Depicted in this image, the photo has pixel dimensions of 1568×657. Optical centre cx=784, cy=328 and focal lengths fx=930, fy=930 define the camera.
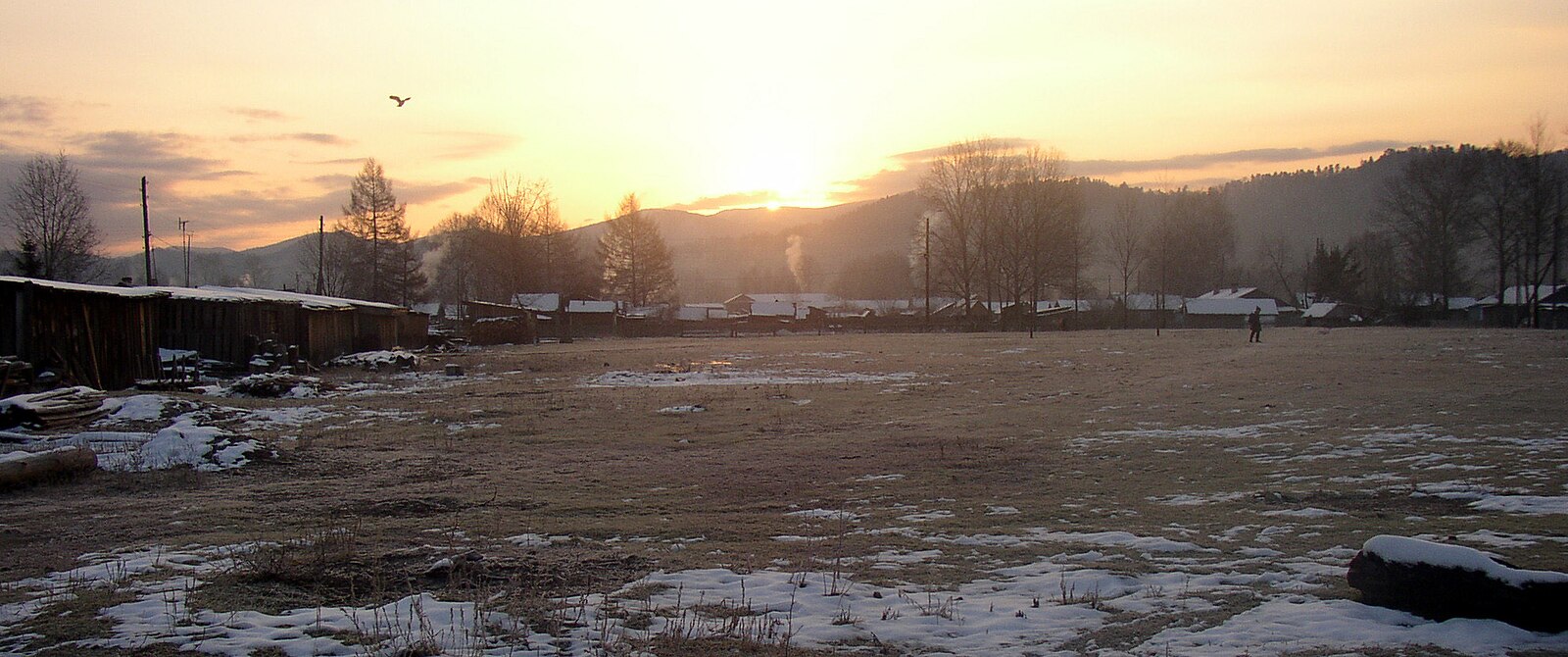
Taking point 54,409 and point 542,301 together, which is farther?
point 542,301

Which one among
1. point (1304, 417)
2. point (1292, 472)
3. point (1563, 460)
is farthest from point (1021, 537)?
point (1304, 417)

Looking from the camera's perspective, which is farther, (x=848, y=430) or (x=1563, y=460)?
(x=848, y=430)

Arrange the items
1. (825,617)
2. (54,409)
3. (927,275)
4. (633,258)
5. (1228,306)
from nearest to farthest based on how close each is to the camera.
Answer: (825,617)
(54,409)
(927,275)
(1228,306)
(633,258)

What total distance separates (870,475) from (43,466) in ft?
32.7

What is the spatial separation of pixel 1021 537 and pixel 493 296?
98.7m

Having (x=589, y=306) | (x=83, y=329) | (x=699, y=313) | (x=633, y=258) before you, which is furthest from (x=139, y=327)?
(x=699, y=313)

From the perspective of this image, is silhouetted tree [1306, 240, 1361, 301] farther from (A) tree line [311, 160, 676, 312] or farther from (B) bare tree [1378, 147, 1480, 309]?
(A) tree line [311, 160, 676, 312]

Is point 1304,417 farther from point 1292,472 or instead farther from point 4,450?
point 4,450

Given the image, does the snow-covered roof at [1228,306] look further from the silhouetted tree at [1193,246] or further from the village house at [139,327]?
the village house at [139,327]

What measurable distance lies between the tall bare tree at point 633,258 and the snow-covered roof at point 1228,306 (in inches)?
2249

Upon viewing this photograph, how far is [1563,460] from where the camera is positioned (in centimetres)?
1095

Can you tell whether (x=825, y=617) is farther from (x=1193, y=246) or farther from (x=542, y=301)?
(x=1193, y=246)

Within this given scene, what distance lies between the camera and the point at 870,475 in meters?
12.6

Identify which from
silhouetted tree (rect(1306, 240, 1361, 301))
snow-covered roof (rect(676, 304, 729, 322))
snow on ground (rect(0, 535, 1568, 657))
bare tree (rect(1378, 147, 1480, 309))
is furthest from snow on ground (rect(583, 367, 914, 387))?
silhouetted tree (rect(1306, 240, 1361, 301))
